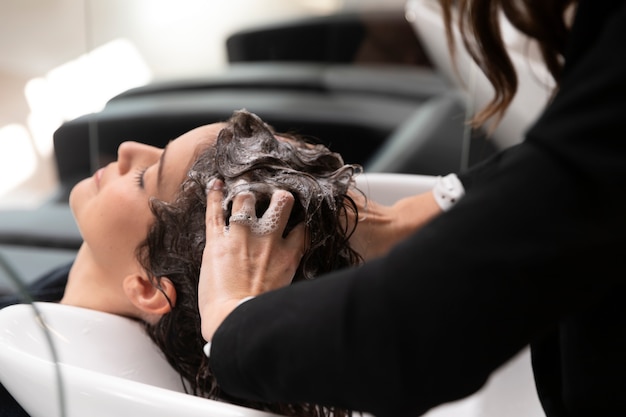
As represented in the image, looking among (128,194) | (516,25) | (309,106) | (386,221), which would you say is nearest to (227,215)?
(128,194)

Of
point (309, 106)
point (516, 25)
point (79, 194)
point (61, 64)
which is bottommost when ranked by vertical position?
point (309, 106)

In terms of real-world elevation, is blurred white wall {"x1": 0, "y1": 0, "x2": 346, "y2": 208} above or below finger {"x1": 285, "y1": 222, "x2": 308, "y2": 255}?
above

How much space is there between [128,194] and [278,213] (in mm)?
233

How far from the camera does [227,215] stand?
80 centimetres

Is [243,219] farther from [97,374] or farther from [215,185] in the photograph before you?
[97,374]

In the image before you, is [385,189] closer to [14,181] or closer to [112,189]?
[112,189]

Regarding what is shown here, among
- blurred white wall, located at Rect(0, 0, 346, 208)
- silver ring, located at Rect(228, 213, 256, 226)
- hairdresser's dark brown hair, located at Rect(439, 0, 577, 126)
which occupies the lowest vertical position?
silver ring, located at Rect(228, 213, 256, 226)

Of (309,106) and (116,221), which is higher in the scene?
(116,221)

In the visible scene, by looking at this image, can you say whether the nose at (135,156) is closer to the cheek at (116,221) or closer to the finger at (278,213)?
the cheek at (116,221)

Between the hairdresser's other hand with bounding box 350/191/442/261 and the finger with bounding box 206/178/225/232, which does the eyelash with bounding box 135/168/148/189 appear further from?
the hairdresser's other hand with bounding box 350/191/442/261

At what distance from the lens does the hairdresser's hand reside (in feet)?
2.40

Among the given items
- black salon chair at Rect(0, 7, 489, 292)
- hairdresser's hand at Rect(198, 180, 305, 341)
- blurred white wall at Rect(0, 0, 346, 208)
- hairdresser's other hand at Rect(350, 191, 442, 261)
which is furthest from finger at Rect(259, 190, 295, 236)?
blurred white wall at Rect(0, 0, 346, 208)

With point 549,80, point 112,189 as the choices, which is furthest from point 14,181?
point 549,80

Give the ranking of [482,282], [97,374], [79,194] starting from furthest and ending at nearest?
[79,194], [97,374], [482,282]
